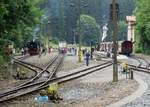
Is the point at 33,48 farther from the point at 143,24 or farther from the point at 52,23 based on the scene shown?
the point at 52,23

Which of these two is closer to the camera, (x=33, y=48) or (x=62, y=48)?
(x=33, y=48)

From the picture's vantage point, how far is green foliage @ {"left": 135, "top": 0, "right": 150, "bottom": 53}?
87619mm

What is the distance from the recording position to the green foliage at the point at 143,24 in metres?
87.6

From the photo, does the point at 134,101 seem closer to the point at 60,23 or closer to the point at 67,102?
the point at 67,102

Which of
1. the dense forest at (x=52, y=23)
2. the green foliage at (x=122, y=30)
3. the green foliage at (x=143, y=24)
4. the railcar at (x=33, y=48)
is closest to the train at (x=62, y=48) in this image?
the dense forest at (x=52, y=23)

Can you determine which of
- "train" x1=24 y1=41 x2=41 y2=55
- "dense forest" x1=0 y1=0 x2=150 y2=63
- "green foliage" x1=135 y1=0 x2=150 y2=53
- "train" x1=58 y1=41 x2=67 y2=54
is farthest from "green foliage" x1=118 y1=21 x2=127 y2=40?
"train" x1=24 y1=41 x2=41 y2=55

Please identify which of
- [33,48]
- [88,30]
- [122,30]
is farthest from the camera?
[122,30]

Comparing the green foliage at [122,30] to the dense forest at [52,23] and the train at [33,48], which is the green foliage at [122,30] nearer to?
the dense forest at [52,23]

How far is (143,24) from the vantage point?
295 feet

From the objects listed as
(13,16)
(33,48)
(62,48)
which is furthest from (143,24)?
(13,16)

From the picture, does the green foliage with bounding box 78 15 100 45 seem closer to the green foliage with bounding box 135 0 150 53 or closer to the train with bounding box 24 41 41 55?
the train with bounding box 24 41 41 55

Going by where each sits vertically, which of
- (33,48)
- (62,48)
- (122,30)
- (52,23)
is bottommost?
(62,48)

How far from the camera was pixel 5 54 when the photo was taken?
41469 mm

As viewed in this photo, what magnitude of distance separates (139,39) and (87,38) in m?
67.6
